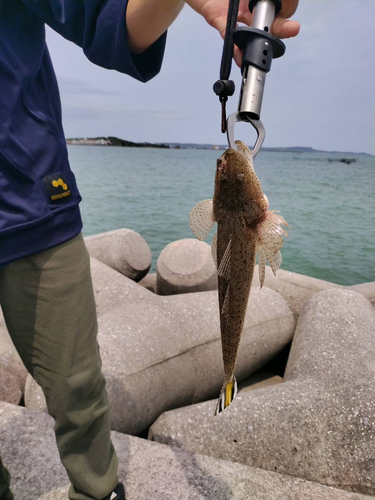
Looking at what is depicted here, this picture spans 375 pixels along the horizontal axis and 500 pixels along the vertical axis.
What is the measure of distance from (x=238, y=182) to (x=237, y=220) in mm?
139

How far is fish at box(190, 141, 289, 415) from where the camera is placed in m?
1.51

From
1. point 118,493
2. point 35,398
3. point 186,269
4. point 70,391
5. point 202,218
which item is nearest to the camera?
point 202,218

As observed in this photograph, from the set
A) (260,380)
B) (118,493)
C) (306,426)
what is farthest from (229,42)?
Answer: (260,380)

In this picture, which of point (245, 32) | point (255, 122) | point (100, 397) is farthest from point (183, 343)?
point (245, 32)

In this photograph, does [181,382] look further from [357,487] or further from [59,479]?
[357,487]

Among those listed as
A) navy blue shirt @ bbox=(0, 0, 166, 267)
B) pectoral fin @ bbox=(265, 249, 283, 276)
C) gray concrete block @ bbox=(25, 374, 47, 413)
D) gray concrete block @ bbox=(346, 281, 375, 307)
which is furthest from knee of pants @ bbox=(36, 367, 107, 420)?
gray concrete block @ bbox=(346, 281, 375, 307)

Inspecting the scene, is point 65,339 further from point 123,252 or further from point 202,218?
point 123,252

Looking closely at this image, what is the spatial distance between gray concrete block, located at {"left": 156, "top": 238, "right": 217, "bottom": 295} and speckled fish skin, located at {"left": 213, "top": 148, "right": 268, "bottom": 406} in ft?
12.1

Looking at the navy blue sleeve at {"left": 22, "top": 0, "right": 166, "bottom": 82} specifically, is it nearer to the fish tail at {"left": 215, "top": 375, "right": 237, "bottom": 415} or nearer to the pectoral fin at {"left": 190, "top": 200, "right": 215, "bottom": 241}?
Result: the pectoral fin at {"left": 190, "top": 200, "right": 215, "bottom": 241}

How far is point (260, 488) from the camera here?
2332mm

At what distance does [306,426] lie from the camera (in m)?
2.67

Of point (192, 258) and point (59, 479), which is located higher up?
point (192, 258)

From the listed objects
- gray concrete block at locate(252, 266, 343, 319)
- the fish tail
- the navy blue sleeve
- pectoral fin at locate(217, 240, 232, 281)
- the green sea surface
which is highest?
the navy blue sleeve

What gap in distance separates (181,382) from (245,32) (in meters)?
2.66
